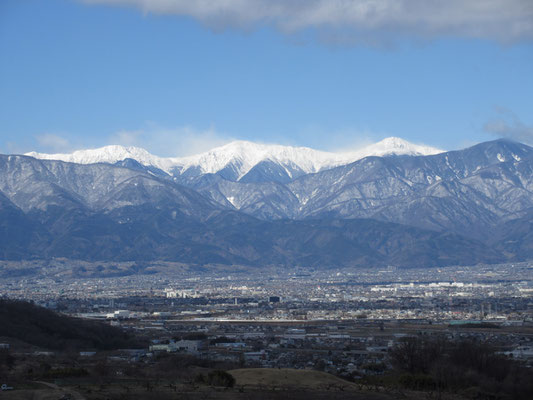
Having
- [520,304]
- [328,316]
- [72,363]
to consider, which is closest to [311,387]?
[72,363]

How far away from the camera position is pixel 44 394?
4619 centimetres

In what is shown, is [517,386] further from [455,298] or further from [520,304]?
[455,298]

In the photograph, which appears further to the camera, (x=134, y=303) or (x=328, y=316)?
(x=134, y=303)

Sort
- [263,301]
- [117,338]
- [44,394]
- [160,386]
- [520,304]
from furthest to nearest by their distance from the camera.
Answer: [263,301], [520,304], [117,338], [160,386], [44,394]

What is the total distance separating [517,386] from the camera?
54125 millimetres

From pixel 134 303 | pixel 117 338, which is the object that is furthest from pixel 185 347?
pixel 134 303

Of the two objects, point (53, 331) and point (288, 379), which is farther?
point (53, 331)

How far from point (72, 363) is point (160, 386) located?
718 inches

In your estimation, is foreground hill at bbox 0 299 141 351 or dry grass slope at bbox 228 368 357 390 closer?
dry grass slope at bbox 228 368 357 390

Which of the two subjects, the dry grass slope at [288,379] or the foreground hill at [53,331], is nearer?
the dry grass slope at [288,379]

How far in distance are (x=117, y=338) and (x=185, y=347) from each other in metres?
12.2

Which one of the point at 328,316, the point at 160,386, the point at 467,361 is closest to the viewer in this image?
the point at 160,386

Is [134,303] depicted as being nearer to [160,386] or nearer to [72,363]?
[72,363]

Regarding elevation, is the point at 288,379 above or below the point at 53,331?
below
